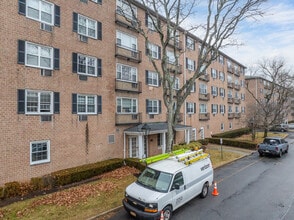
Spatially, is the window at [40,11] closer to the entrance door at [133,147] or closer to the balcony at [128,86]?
the balcony at [128,86]

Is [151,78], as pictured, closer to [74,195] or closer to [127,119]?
[127,119]

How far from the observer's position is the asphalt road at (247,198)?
27.9 ft

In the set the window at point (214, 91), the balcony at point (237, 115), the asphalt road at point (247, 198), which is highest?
the window at point (214, 91)

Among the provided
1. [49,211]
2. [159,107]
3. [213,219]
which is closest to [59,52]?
[49,211]

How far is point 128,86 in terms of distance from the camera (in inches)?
733

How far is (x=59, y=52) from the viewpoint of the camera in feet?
46.2

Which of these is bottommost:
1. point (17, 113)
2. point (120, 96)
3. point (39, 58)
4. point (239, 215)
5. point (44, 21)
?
point (239, 215)

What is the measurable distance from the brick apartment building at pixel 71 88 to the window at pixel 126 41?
86 millimetres

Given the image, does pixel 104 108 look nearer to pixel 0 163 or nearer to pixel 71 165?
pixel 71 165

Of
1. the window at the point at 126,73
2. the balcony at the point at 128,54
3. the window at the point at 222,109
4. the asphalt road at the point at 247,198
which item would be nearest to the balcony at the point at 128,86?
the window at the point at 126,73

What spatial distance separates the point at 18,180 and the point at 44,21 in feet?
33.0

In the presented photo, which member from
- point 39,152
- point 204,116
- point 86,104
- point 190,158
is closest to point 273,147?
point 204,116

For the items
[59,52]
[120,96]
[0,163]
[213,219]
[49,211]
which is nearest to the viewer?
[213,219]

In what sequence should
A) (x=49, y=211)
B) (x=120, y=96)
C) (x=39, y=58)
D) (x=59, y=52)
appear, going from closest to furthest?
1. (x=49, y=211)
2. (x=39, y=58)
3. (x=59, y=52)
4. (x=120, y=96)
